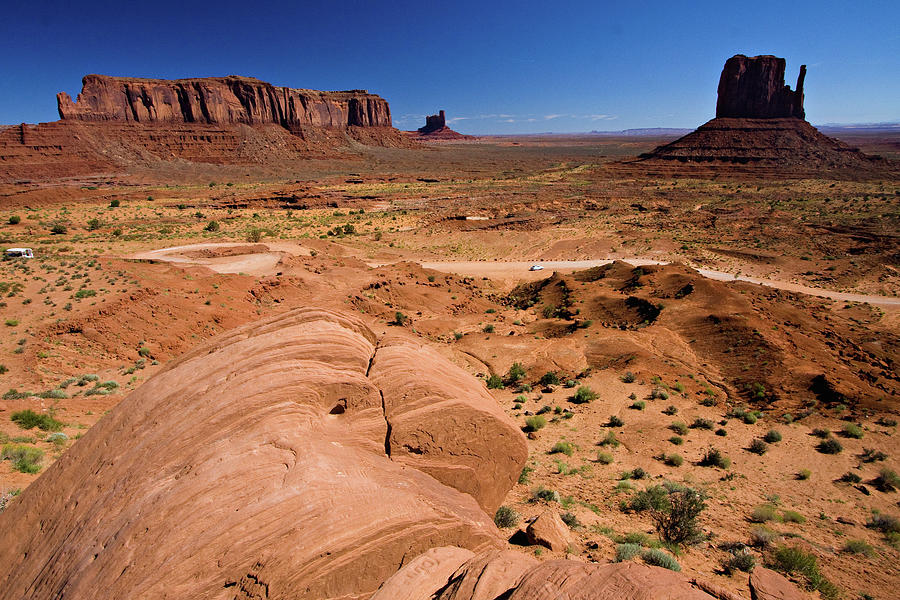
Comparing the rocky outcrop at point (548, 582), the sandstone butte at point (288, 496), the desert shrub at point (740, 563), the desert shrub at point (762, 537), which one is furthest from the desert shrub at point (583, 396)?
the rocky outcrop at point (548, 582)

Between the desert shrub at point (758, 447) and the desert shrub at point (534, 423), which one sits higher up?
the desert shrub at point (534, 423)

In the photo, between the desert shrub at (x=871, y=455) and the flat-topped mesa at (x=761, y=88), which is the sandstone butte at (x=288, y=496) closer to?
the desert shrub at (x=871, y=455)

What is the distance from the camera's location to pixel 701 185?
77.8 m

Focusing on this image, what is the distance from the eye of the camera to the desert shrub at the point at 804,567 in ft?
22.5

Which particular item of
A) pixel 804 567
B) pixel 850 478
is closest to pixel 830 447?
pixel 850 478

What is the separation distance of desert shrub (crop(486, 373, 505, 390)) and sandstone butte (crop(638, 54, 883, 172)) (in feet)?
325

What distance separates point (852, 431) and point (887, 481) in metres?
2.67

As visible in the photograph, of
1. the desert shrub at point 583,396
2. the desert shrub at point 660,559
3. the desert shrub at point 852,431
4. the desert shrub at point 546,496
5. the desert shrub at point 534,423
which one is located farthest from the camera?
the desert shrub at point 583,396

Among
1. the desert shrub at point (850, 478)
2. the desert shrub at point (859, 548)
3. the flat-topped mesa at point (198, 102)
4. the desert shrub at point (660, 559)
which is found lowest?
the desert shrub at point (850, 478)

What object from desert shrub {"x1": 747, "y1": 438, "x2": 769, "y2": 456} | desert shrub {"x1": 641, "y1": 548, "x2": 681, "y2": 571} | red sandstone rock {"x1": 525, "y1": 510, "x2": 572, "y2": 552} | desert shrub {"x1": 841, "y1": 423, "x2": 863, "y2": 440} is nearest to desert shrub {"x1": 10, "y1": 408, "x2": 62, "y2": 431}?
red sandstone rock {"x1": 525, "y1": 510, "x2": 572, "y2": 552}

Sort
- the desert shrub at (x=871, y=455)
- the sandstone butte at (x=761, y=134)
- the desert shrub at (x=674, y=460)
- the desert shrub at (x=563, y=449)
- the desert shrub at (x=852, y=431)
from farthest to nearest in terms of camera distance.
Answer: the sandstone butte at (x=761, y=134)
the desert shrub at (x=852, y=431)
the desert shrub at (x=563, y=449)
the desert shrub at (x=871, y=455)
the desert shrub at (x=674, y=460)

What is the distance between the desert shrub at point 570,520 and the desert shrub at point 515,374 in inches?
319

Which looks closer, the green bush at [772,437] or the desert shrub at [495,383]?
the green bush at [772,437]

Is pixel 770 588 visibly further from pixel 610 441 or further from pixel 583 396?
pixel 583 396
